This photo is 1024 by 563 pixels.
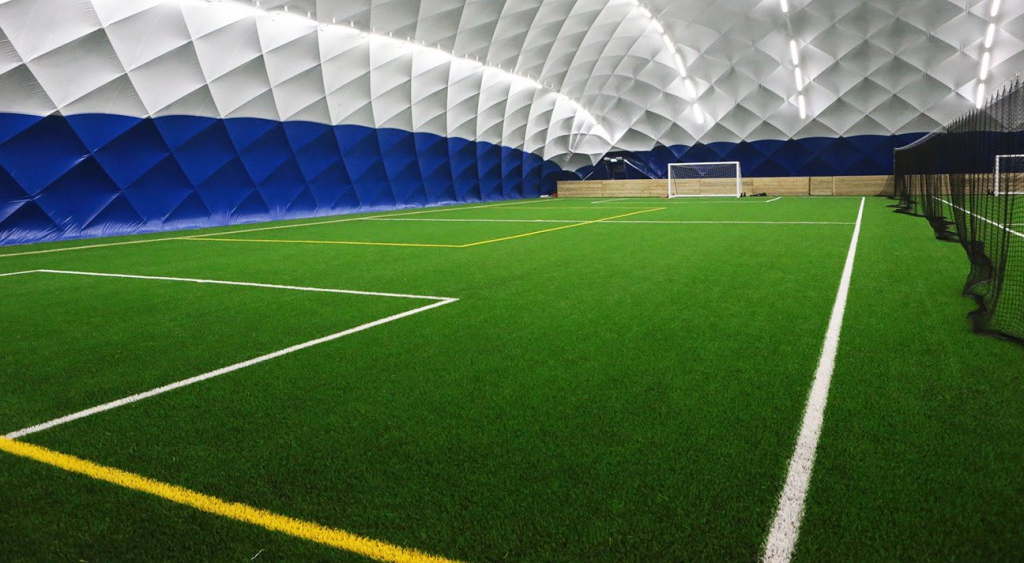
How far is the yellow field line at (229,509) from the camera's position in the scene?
2604 millimetres

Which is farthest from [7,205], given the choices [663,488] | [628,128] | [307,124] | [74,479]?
[628,128]

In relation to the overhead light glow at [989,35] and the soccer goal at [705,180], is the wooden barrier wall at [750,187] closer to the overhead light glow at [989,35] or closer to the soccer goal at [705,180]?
the soccer goal at [705,180]

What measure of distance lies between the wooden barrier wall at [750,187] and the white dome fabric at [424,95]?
7.76ft

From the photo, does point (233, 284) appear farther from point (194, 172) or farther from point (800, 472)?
point (194, 172)

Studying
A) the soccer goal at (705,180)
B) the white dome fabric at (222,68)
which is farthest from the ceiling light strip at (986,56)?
the white dome fabric at (222,68)

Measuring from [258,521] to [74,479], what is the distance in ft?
4.00

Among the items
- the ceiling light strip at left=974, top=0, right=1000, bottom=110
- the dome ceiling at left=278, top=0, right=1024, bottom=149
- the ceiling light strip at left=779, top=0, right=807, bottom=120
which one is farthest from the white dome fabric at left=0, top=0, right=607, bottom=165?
the ceiling light strip at left=974, top=0, right=1000, bottom=110

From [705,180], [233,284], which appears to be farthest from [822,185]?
[233,284]

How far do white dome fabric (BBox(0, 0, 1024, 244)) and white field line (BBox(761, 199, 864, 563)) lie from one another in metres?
20.3

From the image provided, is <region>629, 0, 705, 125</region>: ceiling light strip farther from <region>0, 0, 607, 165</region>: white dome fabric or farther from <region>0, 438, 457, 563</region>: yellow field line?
<region>0, 438, 457, 563</region>: yellow field line

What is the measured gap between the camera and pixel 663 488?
3049 millimetres

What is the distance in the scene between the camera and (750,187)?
42500 mm

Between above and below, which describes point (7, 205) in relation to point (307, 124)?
below

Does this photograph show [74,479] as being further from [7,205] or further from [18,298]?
[7,205]
